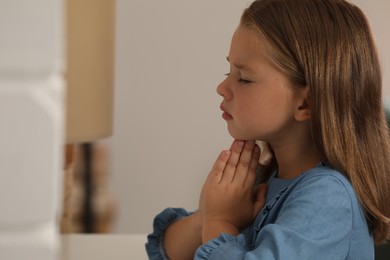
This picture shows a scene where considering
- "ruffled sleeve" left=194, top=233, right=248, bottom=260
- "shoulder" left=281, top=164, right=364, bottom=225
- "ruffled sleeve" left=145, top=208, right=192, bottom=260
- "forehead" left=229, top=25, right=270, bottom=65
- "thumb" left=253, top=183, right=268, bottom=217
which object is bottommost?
"ruffled sleeve" left=145, top=208, right=192, bottom=260

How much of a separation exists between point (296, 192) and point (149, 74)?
4.38 ft

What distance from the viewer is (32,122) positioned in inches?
11.8

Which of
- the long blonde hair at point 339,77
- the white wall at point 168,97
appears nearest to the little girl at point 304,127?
the long blonde hair at point 339,77

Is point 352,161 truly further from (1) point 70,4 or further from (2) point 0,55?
(2) point 0,55

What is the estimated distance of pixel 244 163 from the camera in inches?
45.2

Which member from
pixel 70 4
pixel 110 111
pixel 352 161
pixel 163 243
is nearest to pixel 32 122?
pixel 352 161

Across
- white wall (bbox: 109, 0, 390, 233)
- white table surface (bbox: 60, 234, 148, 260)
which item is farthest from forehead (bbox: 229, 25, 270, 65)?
white wall (bbox: 109, 0, 390, 233)

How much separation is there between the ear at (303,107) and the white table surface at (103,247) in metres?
0.55

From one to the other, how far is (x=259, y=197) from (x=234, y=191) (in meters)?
0.05

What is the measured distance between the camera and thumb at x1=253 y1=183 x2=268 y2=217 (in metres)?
1.15

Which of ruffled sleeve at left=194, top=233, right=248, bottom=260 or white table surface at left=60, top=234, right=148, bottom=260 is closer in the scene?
ruffled sleeve at left=194, top=233, right=248, bottom=260

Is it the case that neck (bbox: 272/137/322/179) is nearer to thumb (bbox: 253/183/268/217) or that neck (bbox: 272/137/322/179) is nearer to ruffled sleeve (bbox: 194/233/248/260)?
thumb (bbox: 253/183/268/217)

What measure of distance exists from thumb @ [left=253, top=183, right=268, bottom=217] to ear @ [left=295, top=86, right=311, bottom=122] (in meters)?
0.13

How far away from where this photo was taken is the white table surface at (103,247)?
4.98 ft
